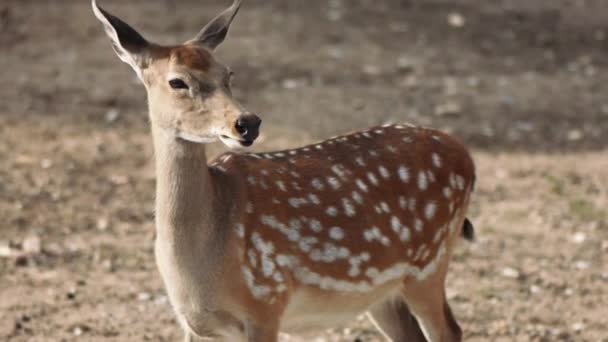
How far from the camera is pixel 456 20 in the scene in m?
14.3

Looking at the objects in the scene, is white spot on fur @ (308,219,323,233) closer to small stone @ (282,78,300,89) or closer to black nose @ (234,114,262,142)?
black nose @ (234,114,262,142)

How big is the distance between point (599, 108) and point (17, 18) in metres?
6.59

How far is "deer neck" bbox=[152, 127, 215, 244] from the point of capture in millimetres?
5445

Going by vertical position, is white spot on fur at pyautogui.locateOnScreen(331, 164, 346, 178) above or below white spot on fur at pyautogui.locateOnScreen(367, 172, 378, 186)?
above

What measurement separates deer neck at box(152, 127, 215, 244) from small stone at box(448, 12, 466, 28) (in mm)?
9111

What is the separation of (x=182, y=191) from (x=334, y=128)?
5.54m

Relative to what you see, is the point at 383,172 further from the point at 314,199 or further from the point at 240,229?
the point at 240,229

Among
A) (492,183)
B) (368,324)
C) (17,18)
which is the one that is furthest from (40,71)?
(368,324)

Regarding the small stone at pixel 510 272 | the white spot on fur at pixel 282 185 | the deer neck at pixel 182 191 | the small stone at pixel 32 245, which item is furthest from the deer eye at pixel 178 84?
the small stone at pixel 510 272

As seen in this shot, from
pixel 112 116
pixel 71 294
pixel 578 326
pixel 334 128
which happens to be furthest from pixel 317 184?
pixel 112 116

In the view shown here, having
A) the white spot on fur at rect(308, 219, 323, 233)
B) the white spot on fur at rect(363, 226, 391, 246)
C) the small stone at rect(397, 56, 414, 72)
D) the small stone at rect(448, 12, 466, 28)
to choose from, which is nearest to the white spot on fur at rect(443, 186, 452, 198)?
the white spot on fur at rect(363, 226, 391, 246)

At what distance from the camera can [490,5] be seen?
49.0 feet

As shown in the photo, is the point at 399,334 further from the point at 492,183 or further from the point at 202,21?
the point at 202,21

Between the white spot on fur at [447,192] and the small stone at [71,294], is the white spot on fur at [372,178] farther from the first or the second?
the small stone at [71,294]
